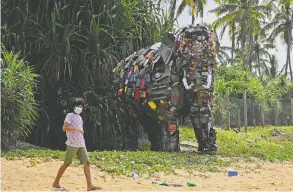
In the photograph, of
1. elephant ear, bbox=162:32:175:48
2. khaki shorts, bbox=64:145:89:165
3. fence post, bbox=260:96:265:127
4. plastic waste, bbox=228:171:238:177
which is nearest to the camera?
khaki shorts, bbox=64:145:89:165

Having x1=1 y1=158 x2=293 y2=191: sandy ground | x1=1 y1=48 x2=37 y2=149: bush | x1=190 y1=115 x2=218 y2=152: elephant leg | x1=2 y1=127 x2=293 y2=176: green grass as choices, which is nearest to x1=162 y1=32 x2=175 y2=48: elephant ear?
x1=190 y1=115 x2=218 y2=152: elephant leg

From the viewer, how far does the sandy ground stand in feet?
20.1

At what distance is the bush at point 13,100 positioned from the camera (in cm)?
844

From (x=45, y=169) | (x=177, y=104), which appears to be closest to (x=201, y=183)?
(x=45, y=169)

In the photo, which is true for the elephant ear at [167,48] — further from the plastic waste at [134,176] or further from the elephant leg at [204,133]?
the plastic waste at [134,176]

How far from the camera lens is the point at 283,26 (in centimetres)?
3750

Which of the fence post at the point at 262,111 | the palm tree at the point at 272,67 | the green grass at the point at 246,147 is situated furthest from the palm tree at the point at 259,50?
the green grass at the point at 246,147

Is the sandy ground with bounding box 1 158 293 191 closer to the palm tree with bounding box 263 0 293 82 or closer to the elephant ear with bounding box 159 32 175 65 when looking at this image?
the elephant ear with bounding box 159 32 175 65

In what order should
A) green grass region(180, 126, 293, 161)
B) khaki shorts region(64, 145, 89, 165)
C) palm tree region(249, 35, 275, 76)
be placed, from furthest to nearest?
1. palm tree region(249, 35, 275, 76)
2. green grass region(180, 126, 293, 161)
3. khaki shorts region(64, 145, 89, 165)

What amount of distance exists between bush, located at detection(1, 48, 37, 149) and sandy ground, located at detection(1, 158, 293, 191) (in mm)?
1339

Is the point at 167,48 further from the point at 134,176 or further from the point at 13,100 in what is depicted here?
the point at 134,176

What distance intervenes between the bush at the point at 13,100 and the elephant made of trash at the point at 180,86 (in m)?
2.55

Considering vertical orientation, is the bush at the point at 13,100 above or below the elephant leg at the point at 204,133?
above

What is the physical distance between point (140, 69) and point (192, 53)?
1.41 meters
